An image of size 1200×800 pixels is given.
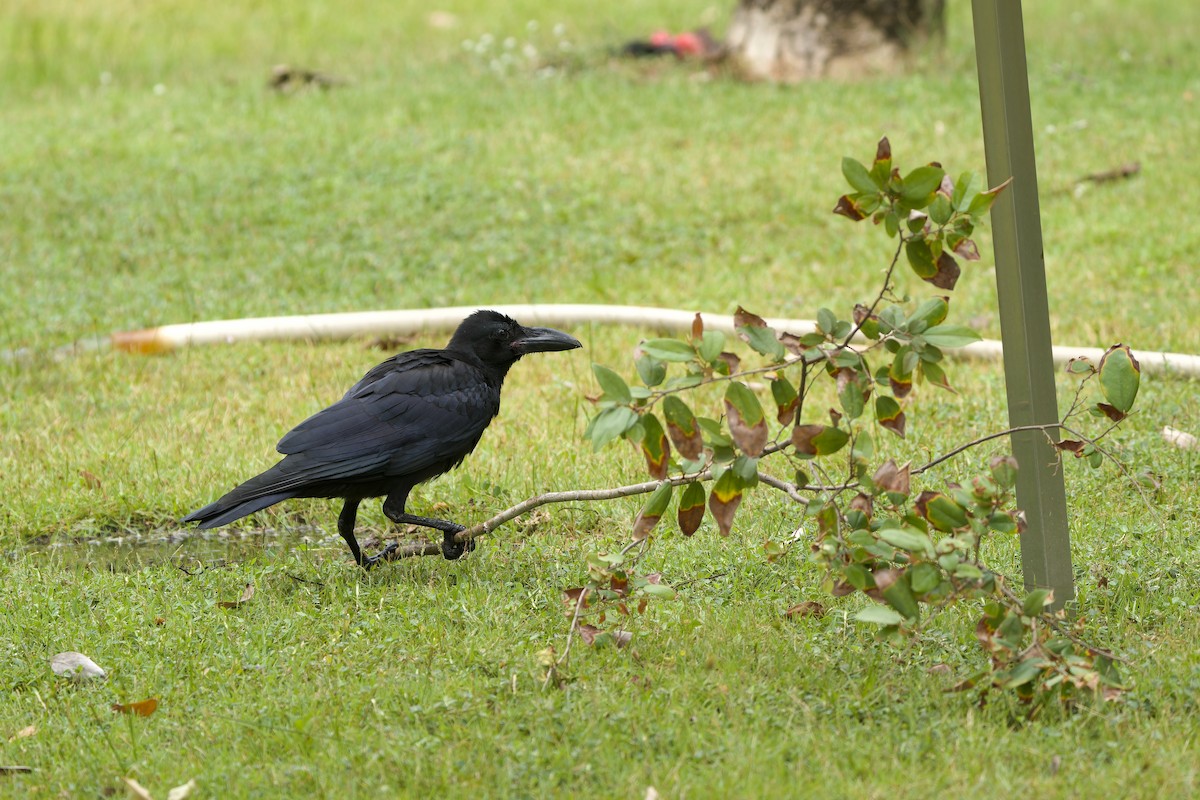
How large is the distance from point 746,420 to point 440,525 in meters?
1.83

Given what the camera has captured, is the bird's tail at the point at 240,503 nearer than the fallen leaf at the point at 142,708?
No

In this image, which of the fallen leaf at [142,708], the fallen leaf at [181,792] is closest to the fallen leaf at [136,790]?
the fallen leaf at [181,792]

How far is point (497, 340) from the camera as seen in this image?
5457 millimetres

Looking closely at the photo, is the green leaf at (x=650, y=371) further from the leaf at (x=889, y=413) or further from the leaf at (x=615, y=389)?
the leaf at (x=889, y=413)

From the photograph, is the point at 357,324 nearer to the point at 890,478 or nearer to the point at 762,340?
the point at 762,340

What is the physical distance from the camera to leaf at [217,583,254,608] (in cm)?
456

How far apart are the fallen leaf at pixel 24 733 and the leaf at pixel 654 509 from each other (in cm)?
171

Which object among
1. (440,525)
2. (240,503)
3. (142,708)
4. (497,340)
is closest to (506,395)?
(497,340)

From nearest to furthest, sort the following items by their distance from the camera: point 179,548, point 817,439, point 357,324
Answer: point 817,439 < point 179,548 < point 357,324

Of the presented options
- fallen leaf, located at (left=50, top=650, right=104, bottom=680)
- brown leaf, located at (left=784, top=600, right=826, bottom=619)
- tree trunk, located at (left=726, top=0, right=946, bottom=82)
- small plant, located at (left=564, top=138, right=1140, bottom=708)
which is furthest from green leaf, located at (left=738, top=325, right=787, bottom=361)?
tree trunk, located at (left=726, top=0, right=946, bottom=82)

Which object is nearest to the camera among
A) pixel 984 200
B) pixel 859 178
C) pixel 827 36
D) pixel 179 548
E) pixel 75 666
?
pixel 984 200

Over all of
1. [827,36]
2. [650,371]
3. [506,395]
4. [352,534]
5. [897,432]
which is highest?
[827,36]

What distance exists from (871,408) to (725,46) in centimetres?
726

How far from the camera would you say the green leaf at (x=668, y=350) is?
3.28 meters
